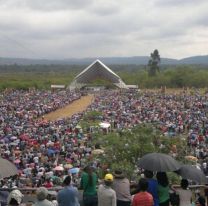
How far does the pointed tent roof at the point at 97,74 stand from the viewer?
81.0 metres

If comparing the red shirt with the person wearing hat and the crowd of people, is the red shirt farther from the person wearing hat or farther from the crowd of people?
the crowd of people

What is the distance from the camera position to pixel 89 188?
6.68 metres

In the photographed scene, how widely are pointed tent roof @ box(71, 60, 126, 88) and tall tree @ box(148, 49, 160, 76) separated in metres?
16.7

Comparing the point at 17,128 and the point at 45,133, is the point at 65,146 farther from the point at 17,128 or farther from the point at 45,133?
the point at 17,128

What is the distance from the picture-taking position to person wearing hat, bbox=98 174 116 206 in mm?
5988

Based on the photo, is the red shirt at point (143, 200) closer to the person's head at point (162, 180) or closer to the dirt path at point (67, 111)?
the person's head at point (162, 180)

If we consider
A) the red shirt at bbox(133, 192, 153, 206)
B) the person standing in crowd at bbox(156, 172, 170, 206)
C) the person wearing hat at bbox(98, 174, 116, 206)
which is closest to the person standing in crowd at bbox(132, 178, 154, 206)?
the red shirt at bbox(133, 192, 153, 206)

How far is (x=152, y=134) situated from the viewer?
18297mm

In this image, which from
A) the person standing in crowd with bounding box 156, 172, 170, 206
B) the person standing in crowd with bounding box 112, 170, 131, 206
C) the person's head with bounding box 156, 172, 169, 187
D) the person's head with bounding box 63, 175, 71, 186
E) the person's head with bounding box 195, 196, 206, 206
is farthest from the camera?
the person's head with bounding box 195, 196, 206, 206

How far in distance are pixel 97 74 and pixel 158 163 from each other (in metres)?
79.6

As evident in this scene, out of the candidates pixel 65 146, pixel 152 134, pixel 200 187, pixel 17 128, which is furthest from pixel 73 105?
pixel 200 187

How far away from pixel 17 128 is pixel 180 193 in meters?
22.2

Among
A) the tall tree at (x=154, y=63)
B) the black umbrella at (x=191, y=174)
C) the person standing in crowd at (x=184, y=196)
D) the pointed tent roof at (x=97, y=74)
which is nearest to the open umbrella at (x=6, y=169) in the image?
the person standing in crowd at (x=184, y=196)

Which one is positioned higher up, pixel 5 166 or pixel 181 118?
pixel 5 166
